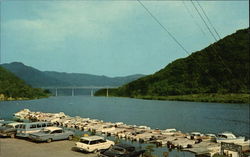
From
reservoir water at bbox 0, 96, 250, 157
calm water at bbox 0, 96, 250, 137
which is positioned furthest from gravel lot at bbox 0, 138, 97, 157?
calm water at bbox 0, 96, 250, 137

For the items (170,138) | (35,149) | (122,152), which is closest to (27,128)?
(35,149)

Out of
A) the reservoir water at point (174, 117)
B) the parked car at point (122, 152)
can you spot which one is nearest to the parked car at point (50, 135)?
the parked car at point (122, 152)

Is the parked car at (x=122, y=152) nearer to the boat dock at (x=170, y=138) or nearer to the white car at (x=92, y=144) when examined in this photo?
the white car at (x=92, y=144)

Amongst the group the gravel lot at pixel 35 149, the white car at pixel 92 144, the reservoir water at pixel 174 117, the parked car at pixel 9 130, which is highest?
the parked car at pixel 9 130

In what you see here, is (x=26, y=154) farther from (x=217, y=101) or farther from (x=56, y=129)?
(x=217, y=101)

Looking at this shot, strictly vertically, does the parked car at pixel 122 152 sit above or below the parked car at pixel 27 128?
below

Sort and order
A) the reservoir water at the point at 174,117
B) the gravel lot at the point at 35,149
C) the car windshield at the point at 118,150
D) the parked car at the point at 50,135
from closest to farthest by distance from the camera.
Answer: the car windshield at the point at 118,150 → the gravel lot at the point at 35,149 → the parked car at the point at 50,135 → the reservoir water at the point at 174,117

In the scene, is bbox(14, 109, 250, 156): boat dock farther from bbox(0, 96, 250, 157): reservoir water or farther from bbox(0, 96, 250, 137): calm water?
bbox(0, 96, 250, 137): calm water

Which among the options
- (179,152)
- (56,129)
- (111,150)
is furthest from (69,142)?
(179,152)
